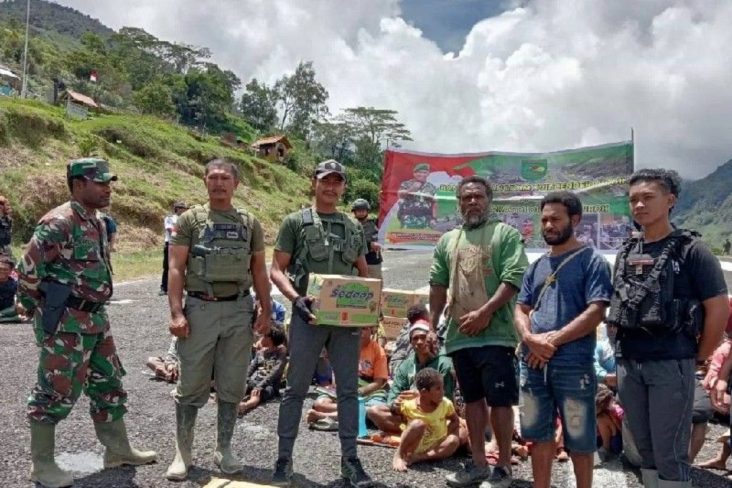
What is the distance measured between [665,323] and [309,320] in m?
2.01

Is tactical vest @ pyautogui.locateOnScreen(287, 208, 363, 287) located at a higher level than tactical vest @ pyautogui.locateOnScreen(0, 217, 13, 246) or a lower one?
lower

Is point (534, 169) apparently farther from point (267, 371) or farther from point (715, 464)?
point (267, 371)

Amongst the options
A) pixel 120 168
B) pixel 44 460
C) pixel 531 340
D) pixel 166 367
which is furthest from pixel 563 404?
pixel 120 168

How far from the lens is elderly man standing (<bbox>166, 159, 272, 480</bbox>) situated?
396 centimetres

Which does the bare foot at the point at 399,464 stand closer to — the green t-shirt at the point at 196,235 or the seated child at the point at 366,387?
the seated child at the point at 366,387

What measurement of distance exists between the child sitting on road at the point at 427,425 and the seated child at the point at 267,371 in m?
1.51

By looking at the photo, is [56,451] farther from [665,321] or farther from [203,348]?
[665,321]

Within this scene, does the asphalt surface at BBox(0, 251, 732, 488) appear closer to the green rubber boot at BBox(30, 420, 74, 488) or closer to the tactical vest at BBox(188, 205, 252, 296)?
the green rubber boot at BBox(30, 420, 74, 488)

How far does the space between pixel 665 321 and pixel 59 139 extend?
29.9 m

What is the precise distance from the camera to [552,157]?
657 centimetres

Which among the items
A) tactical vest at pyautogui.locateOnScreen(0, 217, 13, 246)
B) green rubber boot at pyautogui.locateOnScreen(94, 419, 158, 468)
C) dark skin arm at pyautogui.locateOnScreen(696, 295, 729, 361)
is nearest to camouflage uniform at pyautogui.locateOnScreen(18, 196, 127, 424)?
green rubber boot at pyautogui.locateOnScreen(94, 419, 158, 468)

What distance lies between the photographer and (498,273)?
4.02m

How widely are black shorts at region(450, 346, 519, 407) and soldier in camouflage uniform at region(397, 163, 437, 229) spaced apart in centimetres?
320

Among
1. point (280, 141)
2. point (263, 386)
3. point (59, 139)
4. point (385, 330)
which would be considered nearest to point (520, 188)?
point (385, 330)
